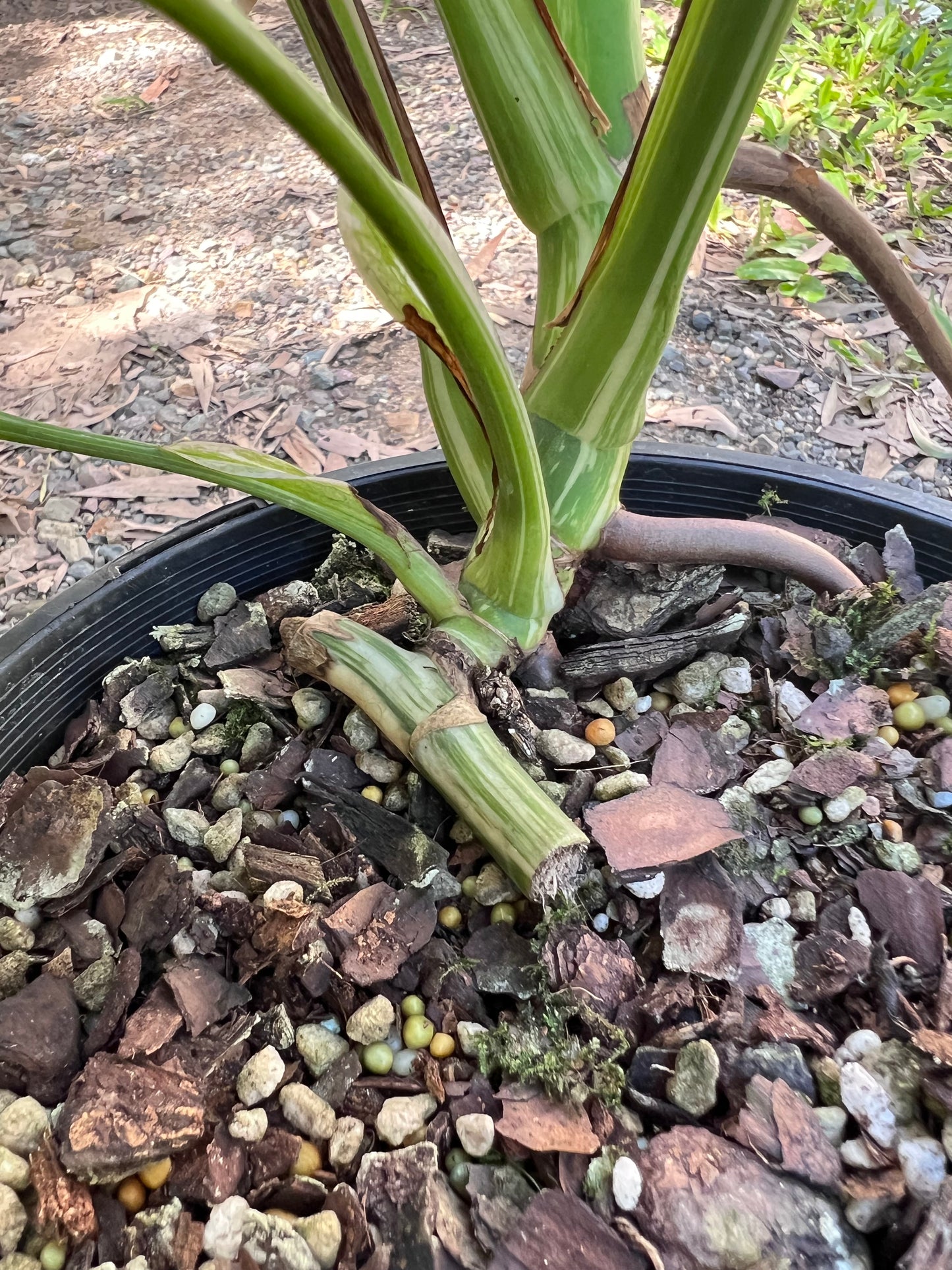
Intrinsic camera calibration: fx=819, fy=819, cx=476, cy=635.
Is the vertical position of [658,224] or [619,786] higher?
[658,224]

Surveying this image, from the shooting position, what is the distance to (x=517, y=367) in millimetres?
1120

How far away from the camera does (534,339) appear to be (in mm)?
564

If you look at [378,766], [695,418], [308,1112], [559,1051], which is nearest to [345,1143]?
[308,1112]

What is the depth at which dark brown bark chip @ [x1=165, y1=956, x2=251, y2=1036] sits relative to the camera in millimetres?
483

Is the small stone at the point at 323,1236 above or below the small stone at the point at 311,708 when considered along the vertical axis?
below

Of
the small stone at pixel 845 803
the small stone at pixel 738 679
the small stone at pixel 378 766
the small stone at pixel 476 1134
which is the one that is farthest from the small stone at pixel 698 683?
the small stone at pixel 476 1134

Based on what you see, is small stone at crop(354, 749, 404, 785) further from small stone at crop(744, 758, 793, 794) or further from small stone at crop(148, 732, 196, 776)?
small stone at crop(744, 758, 793, 794)

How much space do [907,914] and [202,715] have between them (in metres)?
0.50

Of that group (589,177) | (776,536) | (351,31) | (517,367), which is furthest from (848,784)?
(517,367)

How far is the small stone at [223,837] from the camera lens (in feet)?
1.84

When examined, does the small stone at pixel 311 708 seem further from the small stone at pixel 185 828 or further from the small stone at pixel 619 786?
the small stone at pixel 619 786

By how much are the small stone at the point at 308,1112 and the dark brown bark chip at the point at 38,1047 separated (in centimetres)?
13

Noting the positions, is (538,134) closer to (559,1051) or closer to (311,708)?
(311,708)

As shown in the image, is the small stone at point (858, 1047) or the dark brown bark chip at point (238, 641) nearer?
the small stone at point (858, 1047)
